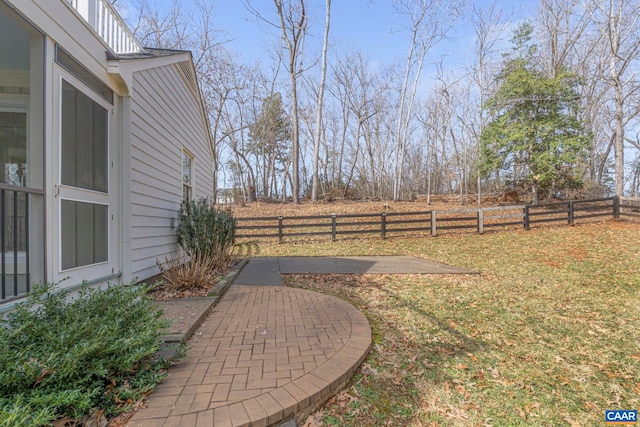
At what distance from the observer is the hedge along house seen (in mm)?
2412

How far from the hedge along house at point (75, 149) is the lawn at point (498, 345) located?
2.62m

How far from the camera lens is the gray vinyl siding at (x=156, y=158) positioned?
4020 millimetres

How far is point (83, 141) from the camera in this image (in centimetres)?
309

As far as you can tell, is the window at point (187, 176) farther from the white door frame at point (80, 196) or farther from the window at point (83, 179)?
the window at point (83, 179)

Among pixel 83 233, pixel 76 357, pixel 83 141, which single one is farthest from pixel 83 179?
pixel 76 357

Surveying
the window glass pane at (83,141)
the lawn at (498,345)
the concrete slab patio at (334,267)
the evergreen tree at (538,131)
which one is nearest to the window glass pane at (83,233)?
the window glass pane at (83,141)

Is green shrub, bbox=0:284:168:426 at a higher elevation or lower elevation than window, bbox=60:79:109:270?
lower

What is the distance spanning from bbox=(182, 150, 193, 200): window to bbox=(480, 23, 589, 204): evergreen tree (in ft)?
46.5

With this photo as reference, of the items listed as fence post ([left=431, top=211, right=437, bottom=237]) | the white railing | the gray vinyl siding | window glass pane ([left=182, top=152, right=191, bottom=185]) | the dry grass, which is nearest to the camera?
the white railing

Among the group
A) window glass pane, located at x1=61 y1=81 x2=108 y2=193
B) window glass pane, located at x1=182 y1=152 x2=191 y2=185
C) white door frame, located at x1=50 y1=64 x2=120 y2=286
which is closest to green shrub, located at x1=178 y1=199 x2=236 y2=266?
window glass pane, located at x1=182 y1=152 x2=191 y2=185

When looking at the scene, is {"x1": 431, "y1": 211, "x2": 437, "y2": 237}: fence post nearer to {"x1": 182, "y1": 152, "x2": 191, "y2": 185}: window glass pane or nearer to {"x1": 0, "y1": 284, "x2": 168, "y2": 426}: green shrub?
{"x1": 182, "y1": 152, "x2": 191, "y2": 185}: window glass pane

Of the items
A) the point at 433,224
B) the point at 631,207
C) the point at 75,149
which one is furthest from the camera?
the point at 433,224

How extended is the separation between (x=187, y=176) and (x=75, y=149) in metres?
3.91

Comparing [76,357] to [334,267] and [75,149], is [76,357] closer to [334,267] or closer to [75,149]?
[75,149]
